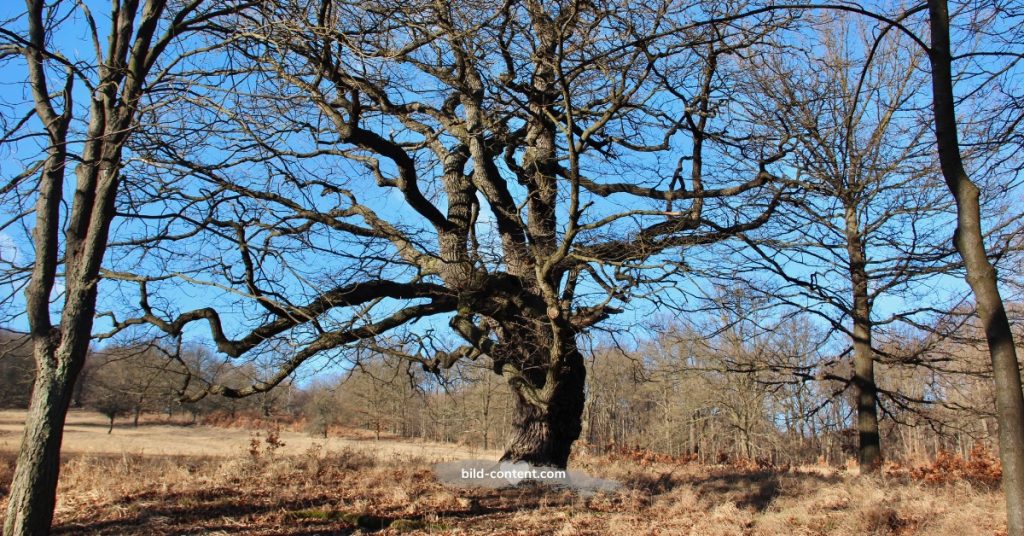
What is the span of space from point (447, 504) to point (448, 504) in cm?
2

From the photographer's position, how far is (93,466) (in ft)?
31.4

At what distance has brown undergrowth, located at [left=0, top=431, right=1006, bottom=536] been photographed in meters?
6.73

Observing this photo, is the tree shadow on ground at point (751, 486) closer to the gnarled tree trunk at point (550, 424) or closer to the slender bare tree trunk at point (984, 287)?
the gnarled tree trunk at point (550, 424)

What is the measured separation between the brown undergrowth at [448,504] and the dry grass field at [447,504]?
2 centimetres

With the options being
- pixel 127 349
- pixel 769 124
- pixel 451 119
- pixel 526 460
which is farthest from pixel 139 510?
pixel 769 124

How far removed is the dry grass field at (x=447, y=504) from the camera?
22.1 feet

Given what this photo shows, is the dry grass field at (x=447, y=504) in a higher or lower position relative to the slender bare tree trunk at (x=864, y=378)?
lower

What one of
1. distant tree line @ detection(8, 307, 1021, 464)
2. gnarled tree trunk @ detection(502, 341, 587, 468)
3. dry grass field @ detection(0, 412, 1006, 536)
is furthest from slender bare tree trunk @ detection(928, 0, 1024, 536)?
gnarled tree trunk @ detection(502, 341, 587, 468)

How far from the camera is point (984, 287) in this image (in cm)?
397

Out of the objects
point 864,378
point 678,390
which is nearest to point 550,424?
point 864,378

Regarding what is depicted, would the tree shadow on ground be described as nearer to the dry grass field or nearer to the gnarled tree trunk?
the dry grass field

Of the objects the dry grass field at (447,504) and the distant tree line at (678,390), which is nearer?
the dry grass field at (447,504)

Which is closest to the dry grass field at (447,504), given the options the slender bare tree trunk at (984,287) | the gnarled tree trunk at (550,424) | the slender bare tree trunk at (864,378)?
the gnarled tree trunk at (550,424)

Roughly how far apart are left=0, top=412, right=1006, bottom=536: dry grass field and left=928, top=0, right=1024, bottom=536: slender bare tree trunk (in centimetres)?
305
